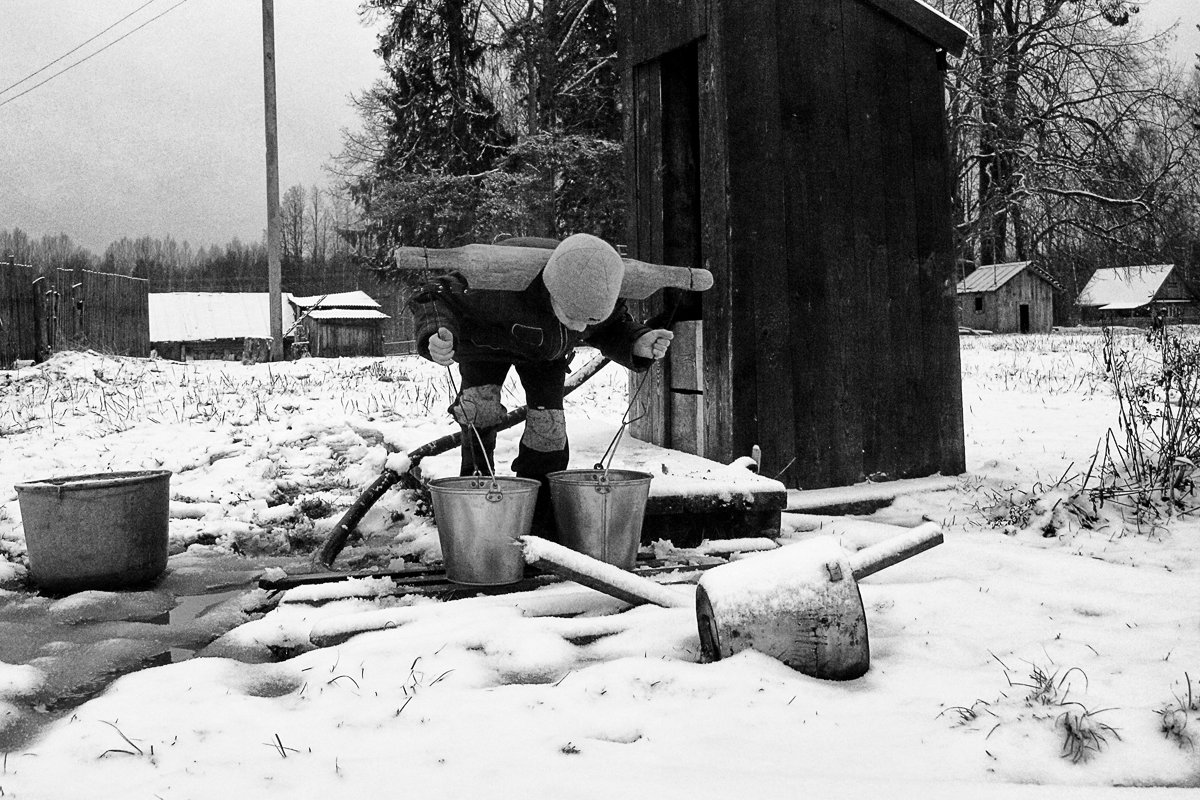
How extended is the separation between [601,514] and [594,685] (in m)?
1.09

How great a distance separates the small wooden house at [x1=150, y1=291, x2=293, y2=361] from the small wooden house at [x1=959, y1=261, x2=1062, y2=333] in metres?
26.7

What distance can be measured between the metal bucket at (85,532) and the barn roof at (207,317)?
24.2m

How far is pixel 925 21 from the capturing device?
559 centimetres

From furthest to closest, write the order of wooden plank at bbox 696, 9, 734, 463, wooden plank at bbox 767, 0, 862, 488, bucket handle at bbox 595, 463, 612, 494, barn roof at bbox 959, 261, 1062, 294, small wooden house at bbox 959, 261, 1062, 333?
small wooden house at bbox 959, 261, 1062, 333, barn roof at bbox 959, 261, 1062, 294, wooden plank at bbox 767, 0, 862, 488, wooden plank at bbox 696, 9, 734, 463, bucket handle at bbox 595, 463, 612, 494

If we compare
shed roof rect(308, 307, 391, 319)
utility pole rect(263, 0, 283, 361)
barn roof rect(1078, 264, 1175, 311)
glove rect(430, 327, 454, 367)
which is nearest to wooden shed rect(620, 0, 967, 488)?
glove rect(430, 327, 454, 367)

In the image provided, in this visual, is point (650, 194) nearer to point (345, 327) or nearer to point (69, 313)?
point (69, 313)

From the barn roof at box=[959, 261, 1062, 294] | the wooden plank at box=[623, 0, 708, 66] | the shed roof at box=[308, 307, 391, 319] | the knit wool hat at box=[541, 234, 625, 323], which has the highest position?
the barn roof at box=[959, 261, 1062, 294]

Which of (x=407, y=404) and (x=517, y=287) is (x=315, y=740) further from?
(x=407, y=404)

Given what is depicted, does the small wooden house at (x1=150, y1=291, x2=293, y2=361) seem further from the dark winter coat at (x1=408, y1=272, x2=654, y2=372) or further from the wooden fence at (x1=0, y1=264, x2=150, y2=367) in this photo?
the dark winter coat at (x1=408, y1=272, x2=654, y2=372)

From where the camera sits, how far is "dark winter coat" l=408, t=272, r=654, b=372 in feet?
11.6

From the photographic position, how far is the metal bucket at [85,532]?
11.4ft

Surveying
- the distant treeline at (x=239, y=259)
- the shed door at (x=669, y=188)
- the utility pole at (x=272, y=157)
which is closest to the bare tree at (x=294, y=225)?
the distant treeline at (x=239, y=259)

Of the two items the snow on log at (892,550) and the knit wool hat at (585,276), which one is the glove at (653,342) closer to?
the knit wool hat at (585,276)

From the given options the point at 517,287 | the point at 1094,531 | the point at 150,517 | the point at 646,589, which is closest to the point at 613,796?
the point at 646,589
